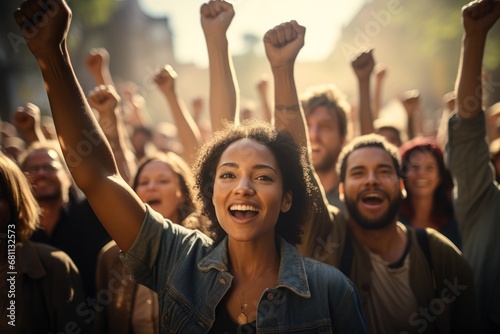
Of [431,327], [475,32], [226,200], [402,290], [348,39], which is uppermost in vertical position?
[348,39]

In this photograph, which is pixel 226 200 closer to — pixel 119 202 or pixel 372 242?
pixel 119 202

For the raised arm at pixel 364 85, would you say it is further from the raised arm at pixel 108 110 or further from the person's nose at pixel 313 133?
the raised arm at pixel 108 110

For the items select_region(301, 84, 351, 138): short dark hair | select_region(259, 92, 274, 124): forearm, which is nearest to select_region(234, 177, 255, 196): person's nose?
select_region(301, 84, 351, 138): short dark hair

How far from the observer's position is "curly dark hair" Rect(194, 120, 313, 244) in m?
2.19

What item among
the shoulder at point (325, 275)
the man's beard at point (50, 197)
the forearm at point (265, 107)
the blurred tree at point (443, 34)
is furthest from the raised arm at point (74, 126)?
the blurred tree at point (443, 34)

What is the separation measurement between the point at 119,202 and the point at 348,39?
3031cm

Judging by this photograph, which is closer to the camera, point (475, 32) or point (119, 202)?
point (119, 202)

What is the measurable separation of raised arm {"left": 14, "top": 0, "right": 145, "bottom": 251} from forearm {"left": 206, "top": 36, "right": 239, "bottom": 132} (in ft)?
3.57

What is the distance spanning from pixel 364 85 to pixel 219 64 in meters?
1.67

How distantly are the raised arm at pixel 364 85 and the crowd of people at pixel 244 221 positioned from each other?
2 cm

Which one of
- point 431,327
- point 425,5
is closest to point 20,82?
point 425,5

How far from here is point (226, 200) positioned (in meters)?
2.02
